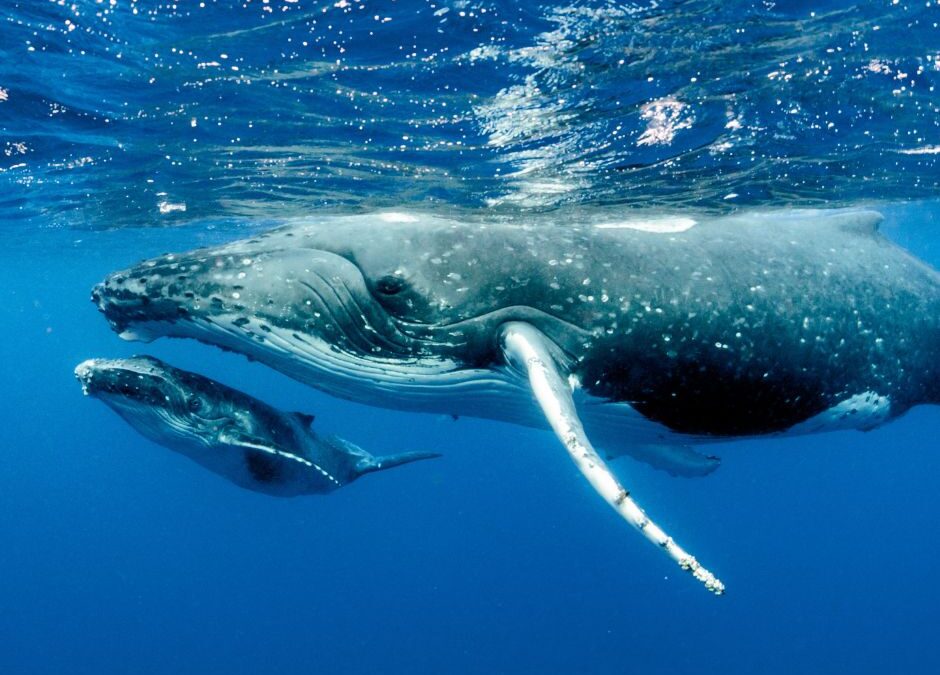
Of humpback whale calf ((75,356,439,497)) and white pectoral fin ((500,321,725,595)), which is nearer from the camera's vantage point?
white pectoral fin ((500,321,725,595))

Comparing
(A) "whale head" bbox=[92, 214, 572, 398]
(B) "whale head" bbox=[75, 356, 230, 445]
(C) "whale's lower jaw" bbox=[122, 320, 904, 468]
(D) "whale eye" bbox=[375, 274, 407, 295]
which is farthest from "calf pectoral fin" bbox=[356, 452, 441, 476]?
(D) "whale eye" bbox=[375, 274, 407, 295]

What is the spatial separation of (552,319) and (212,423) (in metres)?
2.77

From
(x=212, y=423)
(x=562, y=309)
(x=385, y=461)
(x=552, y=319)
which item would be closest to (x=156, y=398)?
(x=212, y=423)

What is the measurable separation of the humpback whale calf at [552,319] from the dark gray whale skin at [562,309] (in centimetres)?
2

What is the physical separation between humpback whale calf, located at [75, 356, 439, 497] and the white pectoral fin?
5.89 ft

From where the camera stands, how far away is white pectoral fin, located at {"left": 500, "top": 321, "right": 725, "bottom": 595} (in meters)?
3.87

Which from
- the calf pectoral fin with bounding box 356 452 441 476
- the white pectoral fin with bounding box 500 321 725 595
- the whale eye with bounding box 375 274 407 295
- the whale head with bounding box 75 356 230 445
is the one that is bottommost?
the calf pectoral fin with bounding box 356 452 441 476

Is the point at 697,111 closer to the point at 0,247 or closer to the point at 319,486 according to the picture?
the point at 319,486

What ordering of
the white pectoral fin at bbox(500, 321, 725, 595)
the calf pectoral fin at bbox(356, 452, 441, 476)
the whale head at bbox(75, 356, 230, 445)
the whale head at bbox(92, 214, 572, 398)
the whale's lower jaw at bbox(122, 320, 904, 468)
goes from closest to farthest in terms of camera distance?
the white pectoral fin at bbox(500, 321, 725, 595), the whale head at bbox(75, 356, 230, 445), the whale head at bbox(92, 214, 572, 398), the whale's lower jaw at bbox(122, 320, 904, 468), the calf pectoral fin at bbox(356, 452, 441, 476)

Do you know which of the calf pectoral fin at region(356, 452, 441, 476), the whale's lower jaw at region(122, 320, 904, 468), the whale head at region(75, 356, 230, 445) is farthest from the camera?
the calf pectoral fin at region(356, 452, 441, 476)

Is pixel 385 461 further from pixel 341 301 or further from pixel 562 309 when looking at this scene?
pixel 562 309

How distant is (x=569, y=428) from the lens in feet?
14.7

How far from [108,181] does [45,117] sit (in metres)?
5.36

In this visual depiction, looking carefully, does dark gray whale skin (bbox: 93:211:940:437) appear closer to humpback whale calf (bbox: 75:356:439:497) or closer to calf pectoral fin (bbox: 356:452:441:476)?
humpback whale calf (bbox: 75:356:439:497)
